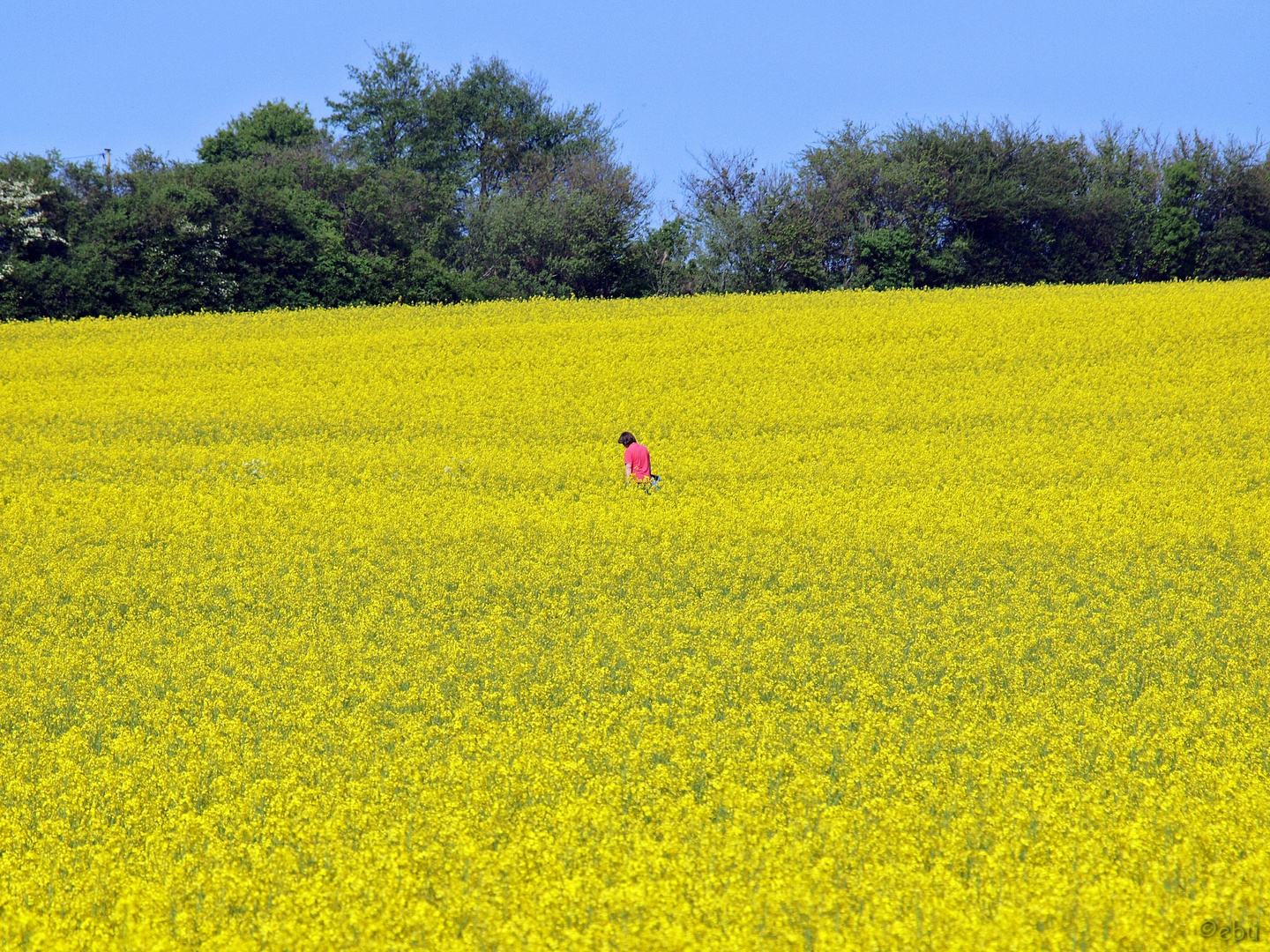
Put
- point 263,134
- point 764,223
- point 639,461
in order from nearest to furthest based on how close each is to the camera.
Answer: point 639,461
point 764,223
point 263,134

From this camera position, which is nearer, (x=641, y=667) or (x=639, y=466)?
(x=641, y=667)

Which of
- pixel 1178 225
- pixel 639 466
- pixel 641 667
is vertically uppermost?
pixel 1178 225

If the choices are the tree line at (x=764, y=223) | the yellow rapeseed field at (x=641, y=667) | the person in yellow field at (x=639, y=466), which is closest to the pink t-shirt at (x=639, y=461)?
the person in yellow field at (x=639, y=466)

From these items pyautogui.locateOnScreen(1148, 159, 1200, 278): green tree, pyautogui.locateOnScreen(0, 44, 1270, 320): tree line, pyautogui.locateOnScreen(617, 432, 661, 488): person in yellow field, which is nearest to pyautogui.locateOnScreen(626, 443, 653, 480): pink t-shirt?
pyautogui.locateOnScreen(617, 432, 661, 488): person in yellow field

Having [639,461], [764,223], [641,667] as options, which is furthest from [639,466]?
[764,223]

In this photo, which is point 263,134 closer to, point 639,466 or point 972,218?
point 972,218

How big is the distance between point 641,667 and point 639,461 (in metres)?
6.89

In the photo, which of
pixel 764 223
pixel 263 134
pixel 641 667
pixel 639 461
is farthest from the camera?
pixel 263 134

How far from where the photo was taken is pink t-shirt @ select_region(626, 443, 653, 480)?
52.5ft

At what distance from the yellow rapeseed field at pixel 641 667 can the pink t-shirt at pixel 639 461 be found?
36 cm

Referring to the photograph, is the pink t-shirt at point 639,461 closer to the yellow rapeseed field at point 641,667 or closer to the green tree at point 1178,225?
the yellow rapeseed field at point 641,667

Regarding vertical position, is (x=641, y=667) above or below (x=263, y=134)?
below

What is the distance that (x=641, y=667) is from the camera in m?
9.34

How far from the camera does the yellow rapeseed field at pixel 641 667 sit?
5.80m
